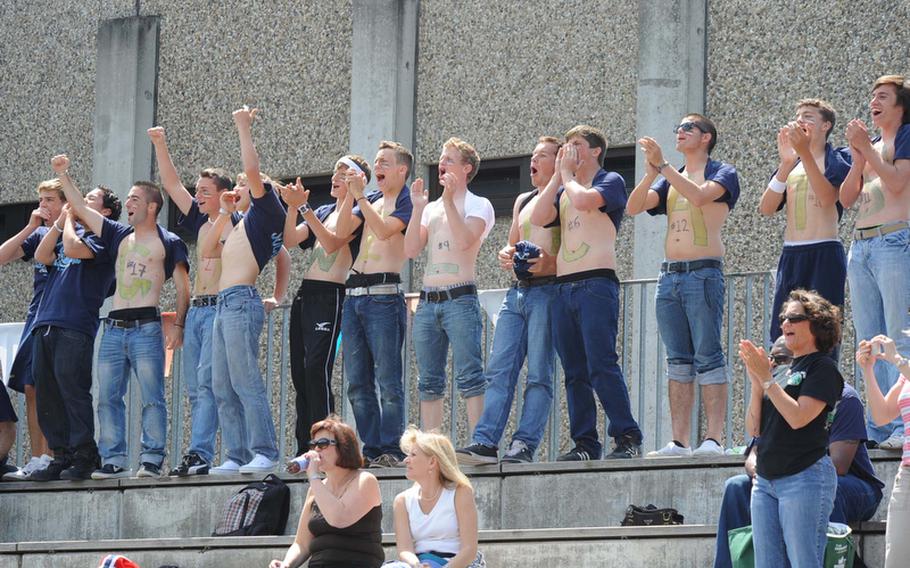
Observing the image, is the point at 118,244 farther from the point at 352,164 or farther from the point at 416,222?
the point at 416,222

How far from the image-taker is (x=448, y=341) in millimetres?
10078

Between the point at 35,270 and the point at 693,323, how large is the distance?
14.6 feet

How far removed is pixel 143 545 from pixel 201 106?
18.0 feet

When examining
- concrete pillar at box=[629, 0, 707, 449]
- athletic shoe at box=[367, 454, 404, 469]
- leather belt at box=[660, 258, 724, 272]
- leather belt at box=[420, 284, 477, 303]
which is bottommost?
athletic shoe at box=[367, 454, 404, 469]

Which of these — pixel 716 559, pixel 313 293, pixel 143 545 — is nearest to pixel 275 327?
pixel 313 293

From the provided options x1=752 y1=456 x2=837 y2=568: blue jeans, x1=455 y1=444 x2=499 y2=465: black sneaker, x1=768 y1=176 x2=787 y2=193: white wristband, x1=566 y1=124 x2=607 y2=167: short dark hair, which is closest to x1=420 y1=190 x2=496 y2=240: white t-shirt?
x1=566 y1=124 x2=607 y2=167: short dark hair

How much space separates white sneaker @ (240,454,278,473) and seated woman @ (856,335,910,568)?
374 cm

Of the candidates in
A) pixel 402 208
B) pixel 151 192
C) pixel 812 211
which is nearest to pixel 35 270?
pixel 151 192

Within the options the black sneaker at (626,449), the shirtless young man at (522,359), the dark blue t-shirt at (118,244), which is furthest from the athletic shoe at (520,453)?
the dark blue t-shirt at (118,244)

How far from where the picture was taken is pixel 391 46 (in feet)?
44.1

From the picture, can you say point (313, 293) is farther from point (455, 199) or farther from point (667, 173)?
point (667, 173)

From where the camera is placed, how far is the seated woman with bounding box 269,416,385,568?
28.0ft

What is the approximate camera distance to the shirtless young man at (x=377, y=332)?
10102 millimetres

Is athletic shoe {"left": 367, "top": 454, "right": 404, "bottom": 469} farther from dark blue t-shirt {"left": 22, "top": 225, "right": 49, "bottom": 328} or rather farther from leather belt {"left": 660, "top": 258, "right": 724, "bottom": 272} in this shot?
dark blue t-shirt {"left": 22, "top": 225, "right": 49, "bottom": 328}
